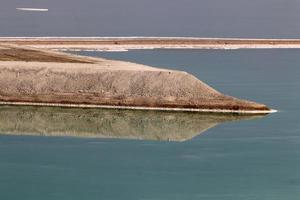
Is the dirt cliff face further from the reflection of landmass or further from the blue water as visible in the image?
the blue water

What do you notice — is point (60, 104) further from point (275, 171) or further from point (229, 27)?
point (229, 27)

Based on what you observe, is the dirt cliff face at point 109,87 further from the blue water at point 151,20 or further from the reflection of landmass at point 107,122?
the blue water at point 151,20

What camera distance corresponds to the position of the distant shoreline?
4003 inches

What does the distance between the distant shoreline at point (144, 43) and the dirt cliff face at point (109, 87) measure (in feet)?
86.1

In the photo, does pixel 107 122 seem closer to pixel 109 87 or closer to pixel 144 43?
pixel 109 87

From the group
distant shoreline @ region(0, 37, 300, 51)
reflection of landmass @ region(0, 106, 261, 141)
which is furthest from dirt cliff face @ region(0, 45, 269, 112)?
distant shoreline @ region(0, 37, 300, 51)

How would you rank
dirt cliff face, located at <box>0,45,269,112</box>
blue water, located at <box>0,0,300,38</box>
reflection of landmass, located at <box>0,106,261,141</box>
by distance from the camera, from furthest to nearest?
blue water, located at <box>0,0,300,38</box>, dirt cliff face, located at <box>0,45,269,112</box>, reflection of landmass, located at <box>0,106,261,141</box>

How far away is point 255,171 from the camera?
Result: 169 feet

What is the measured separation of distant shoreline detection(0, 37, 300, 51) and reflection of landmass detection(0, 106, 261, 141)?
3235 centimetres

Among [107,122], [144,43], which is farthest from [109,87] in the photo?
[144,43]

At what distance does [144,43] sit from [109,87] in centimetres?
3821

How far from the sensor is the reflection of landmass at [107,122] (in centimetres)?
6125

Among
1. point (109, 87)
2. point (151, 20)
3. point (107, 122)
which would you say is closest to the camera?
point (107, 122)

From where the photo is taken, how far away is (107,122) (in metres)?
64.6
